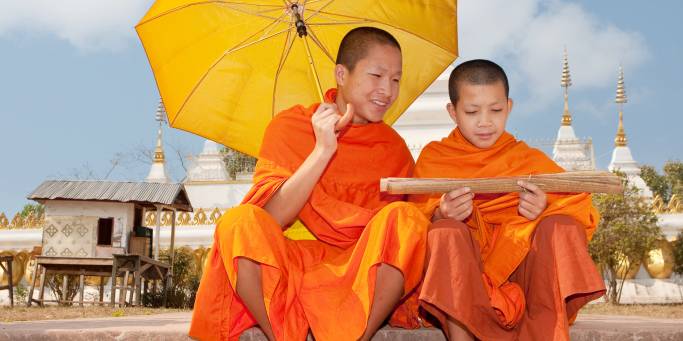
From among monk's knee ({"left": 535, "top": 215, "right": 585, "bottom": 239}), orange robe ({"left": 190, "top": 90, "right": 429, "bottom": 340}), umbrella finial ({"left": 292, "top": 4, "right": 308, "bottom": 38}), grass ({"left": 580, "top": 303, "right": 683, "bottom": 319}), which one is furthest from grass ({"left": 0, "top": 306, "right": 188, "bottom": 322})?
monk's knee ({"left": 535, "top": 215, "right": 585, "bottom": 239})

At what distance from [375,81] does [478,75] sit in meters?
0.43

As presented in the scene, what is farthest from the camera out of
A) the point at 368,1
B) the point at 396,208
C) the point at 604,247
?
the point at 604,247

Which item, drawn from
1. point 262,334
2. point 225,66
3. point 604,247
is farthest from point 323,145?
point 604,247

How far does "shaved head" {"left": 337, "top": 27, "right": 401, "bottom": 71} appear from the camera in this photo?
341cm

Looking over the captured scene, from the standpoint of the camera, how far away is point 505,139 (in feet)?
10.9

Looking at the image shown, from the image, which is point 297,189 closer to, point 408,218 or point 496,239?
point 408,218

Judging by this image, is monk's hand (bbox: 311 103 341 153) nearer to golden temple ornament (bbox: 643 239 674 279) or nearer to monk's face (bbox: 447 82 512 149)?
monk's face (bbox: 447 82 512 149)

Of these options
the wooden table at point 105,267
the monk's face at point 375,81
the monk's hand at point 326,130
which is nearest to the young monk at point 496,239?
the monk's face at point 375,81

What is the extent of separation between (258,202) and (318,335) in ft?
2.02

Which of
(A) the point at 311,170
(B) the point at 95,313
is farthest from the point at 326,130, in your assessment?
(B) the point at 95,313

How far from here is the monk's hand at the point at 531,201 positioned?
2.89 m

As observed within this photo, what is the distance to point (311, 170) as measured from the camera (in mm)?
3090

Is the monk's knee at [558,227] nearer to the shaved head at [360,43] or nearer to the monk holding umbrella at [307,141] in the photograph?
the monk holding umbrella at [307,141]

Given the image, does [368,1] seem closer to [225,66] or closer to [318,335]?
[225,66]
